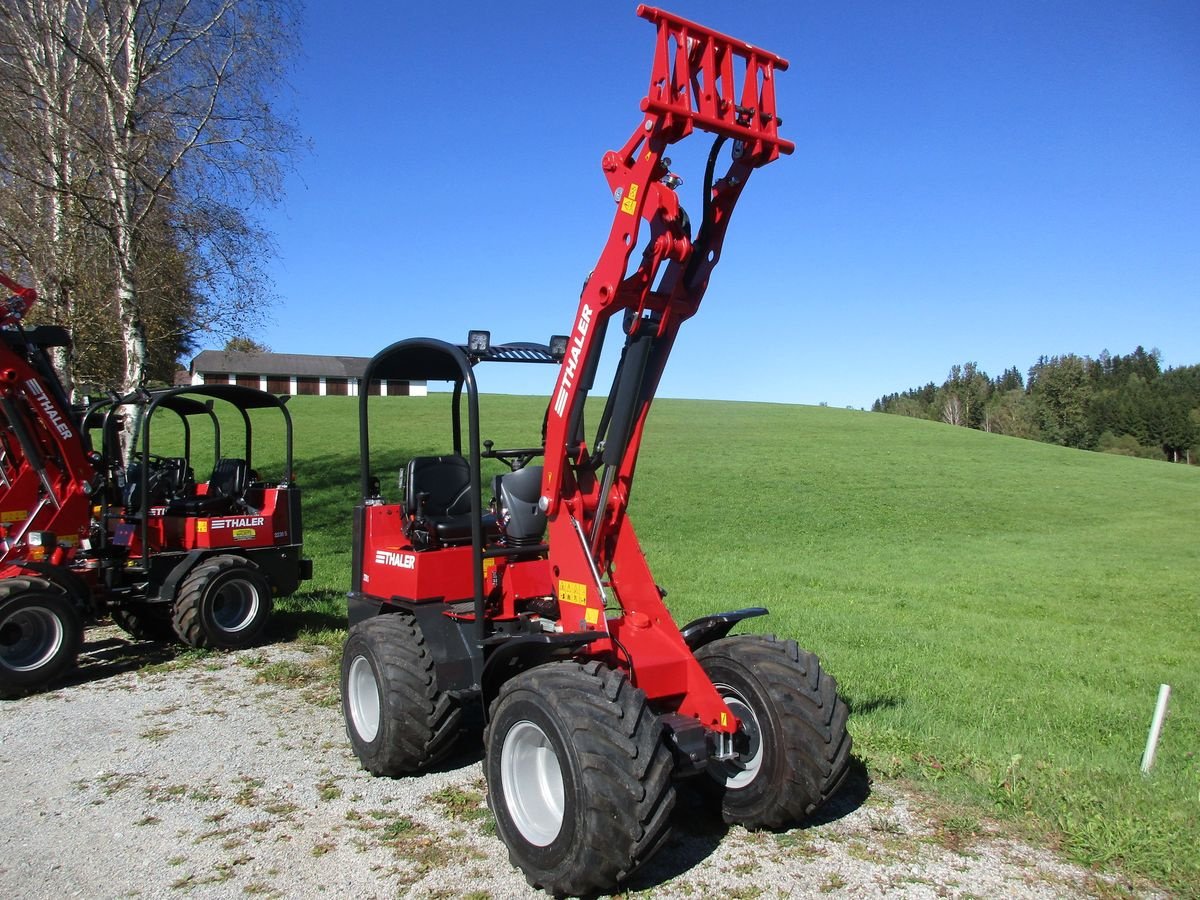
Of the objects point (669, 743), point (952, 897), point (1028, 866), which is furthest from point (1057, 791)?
point (669, 743)

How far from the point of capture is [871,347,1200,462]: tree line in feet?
342

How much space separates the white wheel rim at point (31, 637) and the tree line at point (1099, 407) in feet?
356

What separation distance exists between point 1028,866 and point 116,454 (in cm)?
1050

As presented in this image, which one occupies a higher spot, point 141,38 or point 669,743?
point 141,38

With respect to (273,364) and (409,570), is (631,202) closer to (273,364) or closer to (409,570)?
(409,570)

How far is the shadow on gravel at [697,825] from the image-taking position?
458cm

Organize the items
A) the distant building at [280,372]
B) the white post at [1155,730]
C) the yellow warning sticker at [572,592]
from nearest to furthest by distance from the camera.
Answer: the yellow warning sticker at [572,592] → the white post at [1155,730] → the distant building at [280,372]

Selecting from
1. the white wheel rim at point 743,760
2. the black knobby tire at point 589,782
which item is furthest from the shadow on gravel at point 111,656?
the white wheel rim at point 743,760

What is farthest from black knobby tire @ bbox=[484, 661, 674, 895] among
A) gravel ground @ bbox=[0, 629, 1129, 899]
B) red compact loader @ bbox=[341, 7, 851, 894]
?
gravel ground @ bbox=[0, 629, 1129, 899]

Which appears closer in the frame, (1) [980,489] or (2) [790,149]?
(2) [790,149]

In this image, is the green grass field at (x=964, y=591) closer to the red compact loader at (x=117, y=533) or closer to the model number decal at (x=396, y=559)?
the red compact loader at (x=117, y=533)

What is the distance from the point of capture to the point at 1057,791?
5480mm

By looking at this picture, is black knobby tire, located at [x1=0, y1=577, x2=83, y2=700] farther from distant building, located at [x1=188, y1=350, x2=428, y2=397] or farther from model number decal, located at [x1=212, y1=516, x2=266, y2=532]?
distant building, located at [x1=188, y1=350, x2=428, y2=397]

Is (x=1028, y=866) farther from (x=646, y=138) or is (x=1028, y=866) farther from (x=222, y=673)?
(x=222, y=673)
